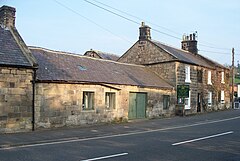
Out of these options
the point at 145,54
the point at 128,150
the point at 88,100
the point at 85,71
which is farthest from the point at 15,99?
the point at 145,54

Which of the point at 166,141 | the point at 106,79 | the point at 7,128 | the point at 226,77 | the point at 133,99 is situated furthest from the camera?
the point at 226,77

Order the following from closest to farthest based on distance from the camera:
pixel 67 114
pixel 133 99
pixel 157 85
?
1. pixel 67 114
2. pixel 133 99
3. pixel 157 85

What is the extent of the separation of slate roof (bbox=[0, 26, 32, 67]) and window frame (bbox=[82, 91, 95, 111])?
4821mm

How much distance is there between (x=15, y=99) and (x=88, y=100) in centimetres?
566

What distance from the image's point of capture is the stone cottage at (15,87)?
15.7m

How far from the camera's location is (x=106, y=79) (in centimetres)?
2222

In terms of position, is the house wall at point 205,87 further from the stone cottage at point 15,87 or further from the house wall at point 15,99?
the house wall at point 15,99

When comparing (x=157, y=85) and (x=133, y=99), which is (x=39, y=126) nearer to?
(x=133, y=99)

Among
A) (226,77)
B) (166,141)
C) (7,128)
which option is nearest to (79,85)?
(7,128)

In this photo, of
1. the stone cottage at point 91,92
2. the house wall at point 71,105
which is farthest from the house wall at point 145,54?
the house wall at point 71,105

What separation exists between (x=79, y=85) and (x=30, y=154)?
1003cm

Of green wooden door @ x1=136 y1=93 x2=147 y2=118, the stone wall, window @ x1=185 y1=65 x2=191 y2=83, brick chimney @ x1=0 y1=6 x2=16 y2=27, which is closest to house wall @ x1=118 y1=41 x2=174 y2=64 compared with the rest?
the stone wall

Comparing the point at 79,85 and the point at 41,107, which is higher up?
the point at 79,85

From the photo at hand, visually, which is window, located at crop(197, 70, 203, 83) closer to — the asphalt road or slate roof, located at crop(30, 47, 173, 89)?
slate roof, located at crop(30, 47, 173, 89)
